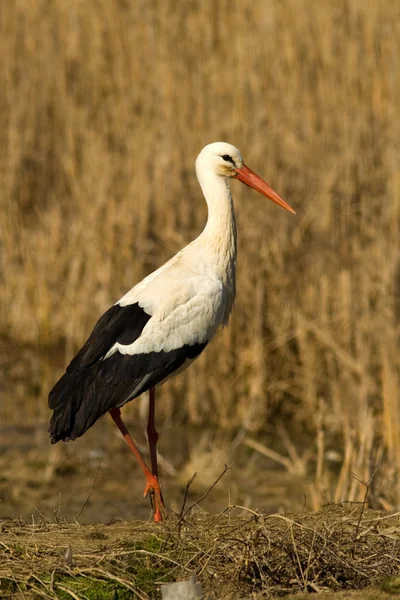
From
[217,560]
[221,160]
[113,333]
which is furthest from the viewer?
[221,160]

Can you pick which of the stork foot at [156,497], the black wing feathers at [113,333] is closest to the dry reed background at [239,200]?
the stork foot at [156,497]

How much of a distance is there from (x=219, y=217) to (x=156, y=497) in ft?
4.41

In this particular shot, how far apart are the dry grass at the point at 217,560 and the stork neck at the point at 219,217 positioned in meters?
1.76

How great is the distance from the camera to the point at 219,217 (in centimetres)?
595

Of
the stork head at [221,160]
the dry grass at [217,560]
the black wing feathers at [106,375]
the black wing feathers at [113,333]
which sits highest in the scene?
the stork head at [221,160]

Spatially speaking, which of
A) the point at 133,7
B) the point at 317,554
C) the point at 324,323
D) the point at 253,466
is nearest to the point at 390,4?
the point at 133,7

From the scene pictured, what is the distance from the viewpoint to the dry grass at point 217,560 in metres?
4.09

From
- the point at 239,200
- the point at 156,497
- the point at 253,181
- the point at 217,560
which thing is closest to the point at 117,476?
the point at 239,200

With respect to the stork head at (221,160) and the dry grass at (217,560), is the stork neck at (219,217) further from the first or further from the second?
the dry grass at (217,560)

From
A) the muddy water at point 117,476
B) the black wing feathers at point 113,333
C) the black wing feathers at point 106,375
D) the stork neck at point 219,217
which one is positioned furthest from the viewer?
the muddy water at point 117,476

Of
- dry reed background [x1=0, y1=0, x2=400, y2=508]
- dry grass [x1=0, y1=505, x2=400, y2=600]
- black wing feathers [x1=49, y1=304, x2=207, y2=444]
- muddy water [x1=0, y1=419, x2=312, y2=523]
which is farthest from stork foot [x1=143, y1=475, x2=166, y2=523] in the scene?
dry reed background [x1=0, y1=0, x2=400, y2=508]

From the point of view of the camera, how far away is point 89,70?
10.0 metres

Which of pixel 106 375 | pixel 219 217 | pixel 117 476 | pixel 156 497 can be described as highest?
pixel 219 217

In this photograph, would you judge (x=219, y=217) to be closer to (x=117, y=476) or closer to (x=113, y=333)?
(x=113, y=333)
